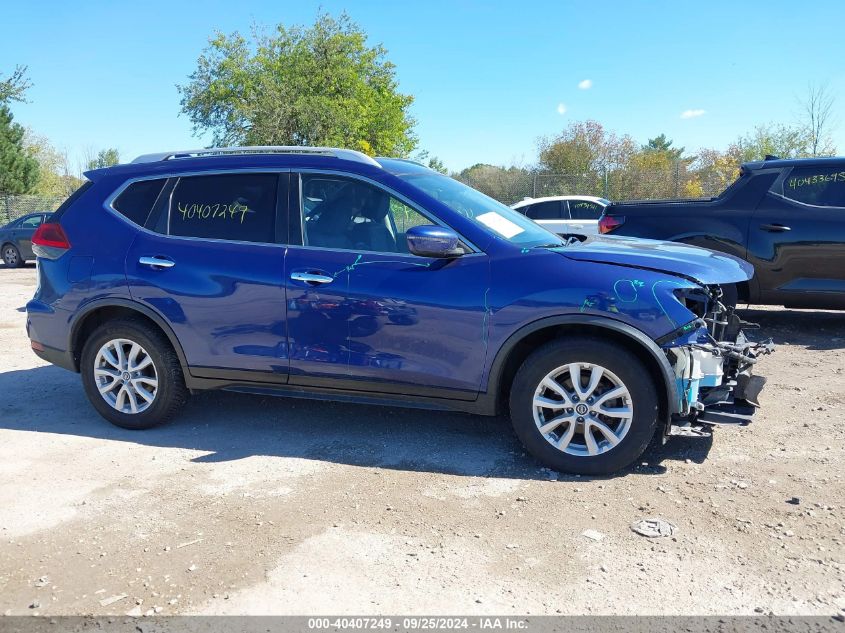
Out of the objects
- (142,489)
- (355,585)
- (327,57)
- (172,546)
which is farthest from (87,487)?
(327,57)

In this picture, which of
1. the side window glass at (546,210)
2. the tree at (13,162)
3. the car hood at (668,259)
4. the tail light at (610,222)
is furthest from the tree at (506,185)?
the tree at (13,162)

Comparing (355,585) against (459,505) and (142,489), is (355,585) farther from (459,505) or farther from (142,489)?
(142,489)

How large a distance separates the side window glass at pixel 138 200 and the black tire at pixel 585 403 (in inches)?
113

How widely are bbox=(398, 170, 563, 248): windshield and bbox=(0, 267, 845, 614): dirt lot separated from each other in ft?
4.46

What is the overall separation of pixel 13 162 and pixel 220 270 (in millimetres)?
41553

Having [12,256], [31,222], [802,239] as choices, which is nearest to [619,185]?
[802,239]

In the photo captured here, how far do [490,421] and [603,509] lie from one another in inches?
58.1

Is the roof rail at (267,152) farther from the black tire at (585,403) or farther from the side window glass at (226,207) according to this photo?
the black tire at (585,403)

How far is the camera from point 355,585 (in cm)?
294

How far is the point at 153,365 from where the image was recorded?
4.79 m

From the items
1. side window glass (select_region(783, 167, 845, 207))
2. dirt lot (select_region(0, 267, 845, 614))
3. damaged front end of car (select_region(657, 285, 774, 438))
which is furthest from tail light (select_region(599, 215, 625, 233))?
damaged front end of car (select_region(657, 285, 774, 438))

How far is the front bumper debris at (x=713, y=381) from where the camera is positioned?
3.83m

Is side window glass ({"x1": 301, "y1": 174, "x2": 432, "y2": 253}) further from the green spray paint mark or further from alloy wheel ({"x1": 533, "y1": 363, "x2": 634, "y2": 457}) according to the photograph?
alloy wheel ({"x1": 533, "y1": 363, "x2": 634, "y2": 457})

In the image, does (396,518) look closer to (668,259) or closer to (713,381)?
(713,381)
